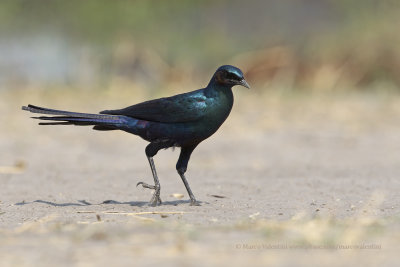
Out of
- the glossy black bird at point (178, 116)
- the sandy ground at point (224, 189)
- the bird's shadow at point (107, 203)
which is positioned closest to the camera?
the sandy ground at point (224, 189)

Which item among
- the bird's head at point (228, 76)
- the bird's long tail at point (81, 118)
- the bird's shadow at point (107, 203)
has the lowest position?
the bird's shadow at point (107, 203)

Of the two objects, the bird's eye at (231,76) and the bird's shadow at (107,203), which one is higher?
the bird's eye at (231,76)

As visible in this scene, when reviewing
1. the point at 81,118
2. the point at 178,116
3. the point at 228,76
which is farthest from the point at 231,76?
the point at 81,118

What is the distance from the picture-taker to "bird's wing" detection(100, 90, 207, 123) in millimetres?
5902

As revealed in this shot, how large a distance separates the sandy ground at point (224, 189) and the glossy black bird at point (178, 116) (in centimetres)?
50

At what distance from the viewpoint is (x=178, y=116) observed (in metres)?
5.95

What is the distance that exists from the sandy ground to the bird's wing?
2.08ft

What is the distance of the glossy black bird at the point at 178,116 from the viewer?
5.90 m

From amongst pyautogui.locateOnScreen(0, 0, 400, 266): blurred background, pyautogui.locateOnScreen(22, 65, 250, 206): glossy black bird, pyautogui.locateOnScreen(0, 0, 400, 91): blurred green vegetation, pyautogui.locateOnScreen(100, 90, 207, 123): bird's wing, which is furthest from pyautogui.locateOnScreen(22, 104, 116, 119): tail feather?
pyautogui.locateOnScreen(0, 0, 400, 91): blurred green vegetation

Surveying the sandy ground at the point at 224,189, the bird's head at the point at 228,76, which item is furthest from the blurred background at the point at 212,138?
the bird's head at the point at 228,76

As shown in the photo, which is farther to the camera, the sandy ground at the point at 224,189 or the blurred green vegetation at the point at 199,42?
the blurred green vegetation at the point at 199,42

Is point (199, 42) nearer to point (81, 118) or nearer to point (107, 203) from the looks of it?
point (107, 203)

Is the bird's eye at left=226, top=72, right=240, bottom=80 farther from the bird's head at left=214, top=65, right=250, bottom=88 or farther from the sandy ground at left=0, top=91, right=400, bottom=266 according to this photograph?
the sandy ground at left=0, top=91, right=400, bottom=266

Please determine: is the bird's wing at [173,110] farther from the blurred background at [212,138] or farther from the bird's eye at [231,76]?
the blurred background at [212,138]
